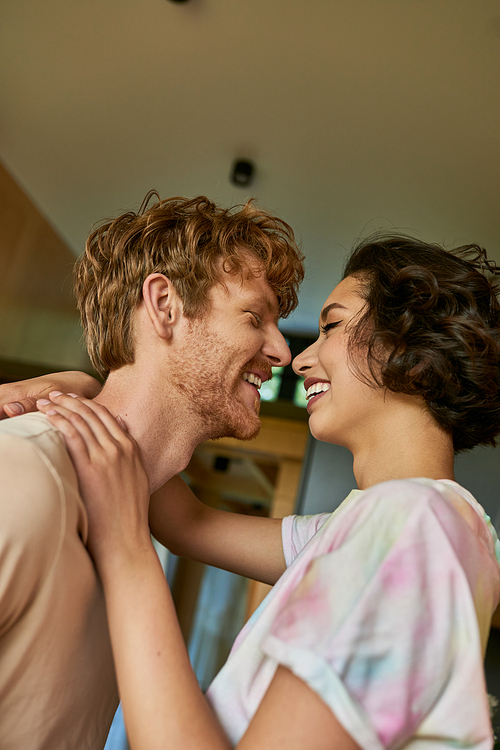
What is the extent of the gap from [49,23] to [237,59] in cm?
72

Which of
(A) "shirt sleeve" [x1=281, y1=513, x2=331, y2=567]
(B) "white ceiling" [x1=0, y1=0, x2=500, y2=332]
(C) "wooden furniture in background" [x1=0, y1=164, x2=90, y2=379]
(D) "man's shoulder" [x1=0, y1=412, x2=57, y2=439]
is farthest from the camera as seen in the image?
(C) "wooden furniture in background" [x1=0, y1=164, x2=90, y2=379]

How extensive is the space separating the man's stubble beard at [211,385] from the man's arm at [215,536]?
0.71 feet

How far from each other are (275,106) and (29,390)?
1797 millimetres

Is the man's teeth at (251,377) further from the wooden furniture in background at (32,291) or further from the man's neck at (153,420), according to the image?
the wooden furniture in background at (32,291)

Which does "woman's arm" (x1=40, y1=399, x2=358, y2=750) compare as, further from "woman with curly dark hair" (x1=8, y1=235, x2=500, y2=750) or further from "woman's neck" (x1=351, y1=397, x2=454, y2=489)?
"woman's neck" (x1=351, y1=397, x2=454, y2=489)

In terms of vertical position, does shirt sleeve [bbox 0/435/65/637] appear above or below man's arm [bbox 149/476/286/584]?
above

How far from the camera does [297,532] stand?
56.3 inches

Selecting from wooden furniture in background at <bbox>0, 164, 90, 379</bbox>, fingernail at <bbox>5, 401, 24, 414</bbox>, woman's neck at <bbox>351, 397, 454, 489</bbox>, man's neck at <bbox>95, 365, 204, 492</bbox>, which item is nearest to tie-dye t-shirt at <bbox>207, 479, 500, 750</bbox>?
woman's neck at <bbox>351, 397, 454, 489</bbox>

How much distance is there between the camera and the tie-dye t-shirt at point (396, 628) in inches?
25.3

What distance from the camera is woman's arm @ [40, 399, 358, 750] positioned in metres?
0.65

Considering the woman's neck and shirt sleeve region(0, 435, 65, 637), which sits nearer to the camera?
shirt sleeve region(0, 435, 65, 637)

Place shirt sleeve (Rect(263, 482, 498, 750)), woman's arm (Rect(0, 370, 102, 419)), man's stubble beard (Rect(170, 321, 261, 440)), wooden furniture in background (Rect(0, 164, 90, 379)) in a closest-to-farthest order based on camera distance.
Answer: shirt sleeve (Rect(263, 482, 498, 750)) < woman's arm (Rect(0, 370, 102, 419)) < man's stubble beard (Rect(170, 321, 261, 440)) < wooden furniture in background (Rect(0, 164, 90, 379))

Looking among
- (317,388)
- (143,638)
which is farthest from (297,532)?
(143,638)

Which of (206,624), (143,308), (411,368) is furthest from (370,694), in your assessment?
(206,624)
